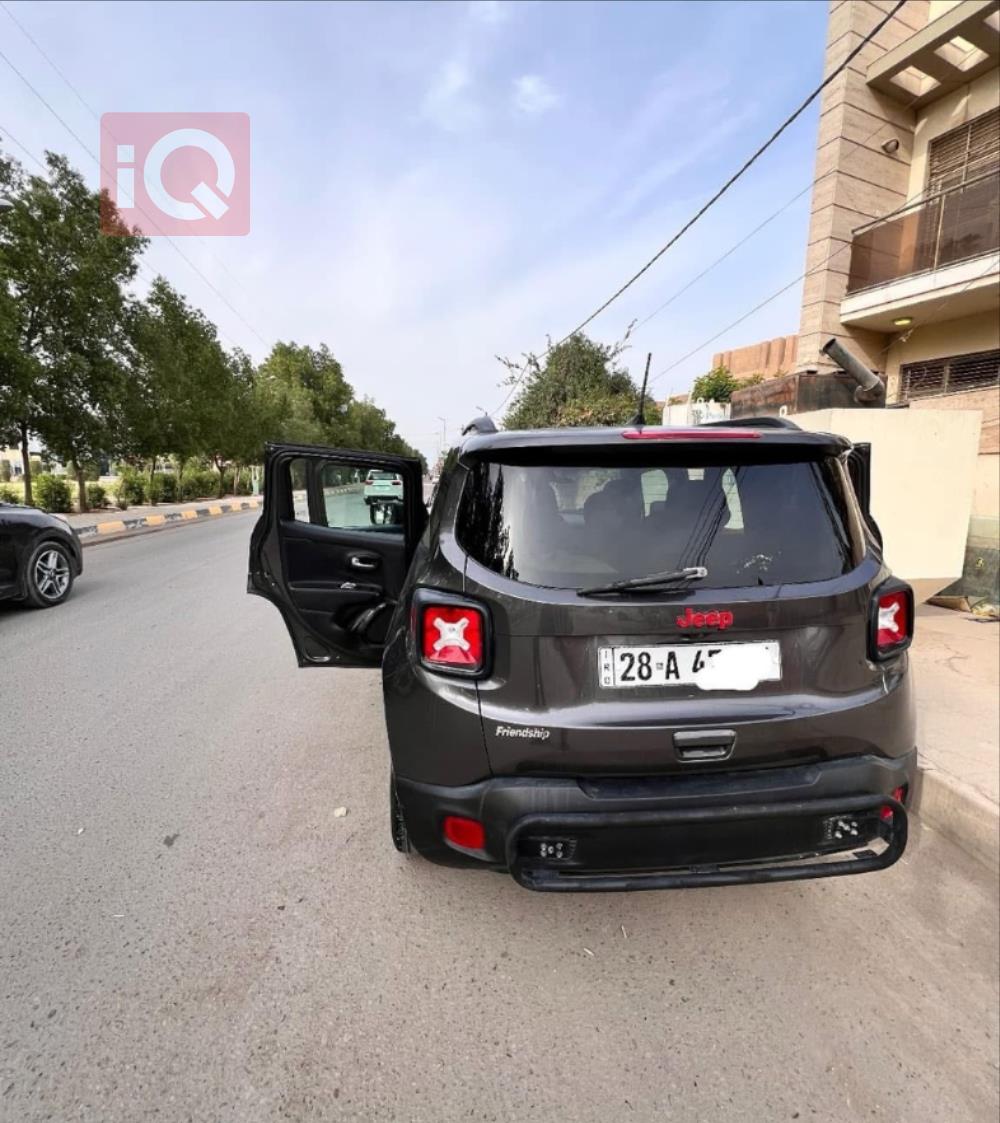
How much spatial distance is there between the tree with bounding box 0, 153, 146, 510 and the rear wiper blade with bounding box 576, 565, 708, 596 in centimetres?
1616

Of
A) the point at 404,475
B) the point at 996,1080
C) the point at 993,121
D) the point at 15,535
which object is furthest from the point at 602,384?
the point at 996,1080

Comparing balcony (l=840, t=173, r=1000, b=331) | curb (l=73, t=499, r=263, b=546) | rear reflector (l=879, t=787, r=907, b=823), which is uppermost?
balcony (l=840, t=173, r=1000, b=331)

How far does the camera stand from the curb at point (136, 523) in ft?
44.5

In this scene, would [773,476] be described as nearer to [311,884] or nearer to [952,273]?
[311,884]

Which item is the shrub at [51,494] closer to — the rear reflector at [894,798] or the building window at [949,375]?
the rear reflector at [894,798]

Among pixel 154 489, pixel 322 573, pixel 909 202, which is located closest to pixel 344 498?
pixel 322 573

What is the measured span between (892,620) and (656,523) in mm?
843

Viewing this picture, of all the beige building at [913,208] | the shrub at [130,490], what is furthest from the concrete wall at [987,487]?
the shrub at [130,490]

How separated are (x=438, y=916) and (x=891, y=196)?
12.8 metres

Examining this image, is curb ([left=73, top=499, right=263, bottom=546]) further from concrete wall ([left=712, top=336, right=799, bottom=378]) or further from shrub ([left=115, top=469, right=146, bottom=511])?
concrete wall ([left=712, top=336, right=799, bottom=378])

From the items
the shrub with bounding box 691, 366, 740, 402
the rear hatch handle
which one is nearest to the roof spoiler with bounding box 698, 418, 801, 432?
the rear hatch handle

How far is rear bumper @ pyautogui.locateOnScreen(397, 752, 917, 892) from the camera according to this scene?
1.71 m

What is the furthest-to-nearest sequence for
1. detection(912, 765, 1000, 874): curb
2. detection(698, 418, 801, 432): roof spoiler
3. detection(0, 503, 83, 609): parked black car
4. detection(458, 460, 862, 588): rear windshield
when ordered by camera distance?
detection(0, 503, 83, 609): parked black car → detection(912, 765, 1000, 874): curb → detection(698, 418, 801, 432): roof spoiler → detection(458, 460, 862, 588): rear windshield

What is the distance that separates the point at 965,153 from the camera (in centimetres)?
926
